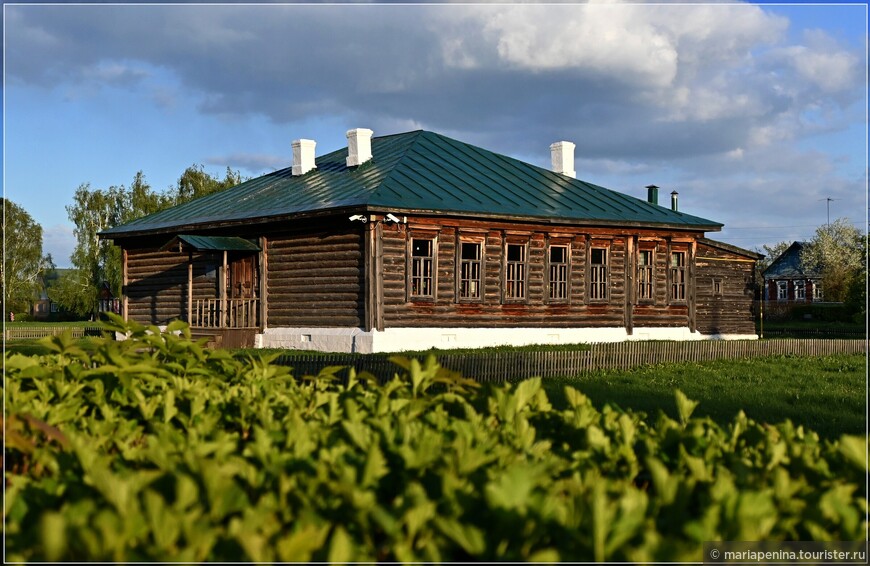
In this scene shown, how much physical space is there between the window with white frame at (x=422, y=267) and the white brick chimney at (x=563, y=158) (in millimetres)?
9394

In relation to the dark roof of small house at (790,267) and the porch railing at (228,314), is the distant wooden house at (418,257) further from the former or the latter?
the dark roof of small house at (790,267)

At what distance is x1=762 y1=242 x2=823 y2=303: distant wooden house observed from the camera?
7669cm

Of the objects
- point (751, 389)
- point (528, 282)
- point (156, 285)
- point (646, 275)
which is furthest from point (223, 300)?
point (751, 389)

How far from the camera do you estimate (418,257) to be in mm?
24094

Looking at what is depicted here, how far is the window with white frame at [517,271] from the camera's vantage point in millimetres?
26172

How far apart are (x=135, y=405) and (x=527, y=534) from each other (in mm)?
1839

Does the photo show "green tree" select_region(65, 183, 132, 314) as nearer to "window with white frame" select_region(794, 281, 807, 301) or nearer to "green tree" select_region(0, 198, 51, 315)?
"green tree" select_region(0, 198, 51, 315)

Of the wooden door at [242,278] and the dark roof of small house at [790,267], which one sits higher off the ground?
the dark roof of small house at [790,267]

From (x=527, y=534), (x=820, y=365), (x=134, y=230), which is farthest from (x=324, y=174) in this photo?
(x=527, y=534)

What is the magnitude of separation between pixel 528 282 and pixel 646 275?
16.4 feet

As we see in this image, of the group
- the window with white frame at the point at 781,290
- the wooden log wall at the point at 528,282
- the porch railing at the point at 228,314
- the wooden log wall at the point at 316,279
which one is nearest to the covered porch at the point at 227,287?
the porch railing at the point at 228,314

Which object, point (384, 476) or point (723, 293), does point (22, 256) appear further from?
point (384, 476)

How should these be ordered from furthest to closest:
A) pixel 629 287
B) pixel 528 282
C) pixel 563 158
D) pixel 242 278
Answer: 1. pixel 563 158
2. pixel 629 287
3. pixel 242 278
4. pixel 528 282

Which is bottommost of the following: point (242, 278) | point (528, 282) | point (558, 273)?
point (528, 282)
